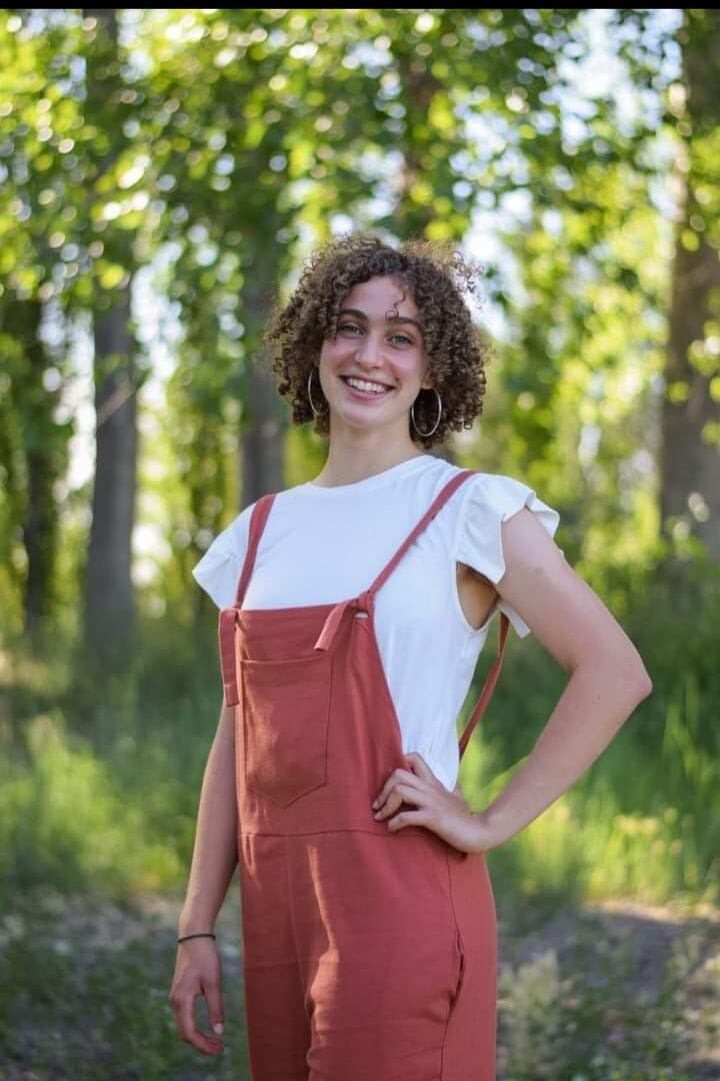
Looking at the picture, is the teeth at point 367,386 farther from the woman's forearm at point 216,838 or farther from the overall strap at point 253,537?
the woman's forearm at point 216,838

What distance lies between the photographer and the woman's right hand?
254 cm

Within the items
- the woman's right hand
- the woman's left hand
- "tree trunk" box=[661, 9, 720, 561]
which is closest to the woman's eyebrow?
the woman's left hand

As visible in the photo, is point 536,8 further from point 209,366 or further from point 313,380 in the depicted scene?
point 313,380

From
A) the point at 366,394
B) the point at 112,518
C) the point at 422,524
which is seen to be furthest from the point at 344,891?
the point at 112,518

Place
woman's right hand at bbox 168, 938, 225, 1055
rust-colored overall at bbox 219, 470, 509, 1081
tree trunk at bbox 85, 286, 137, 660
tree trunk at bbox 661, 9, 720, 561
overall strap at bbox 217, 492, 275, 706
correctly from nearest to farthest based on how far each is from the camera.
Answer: rust-colored overall at bbox 219, 470, 509, 1081 < overall strap at bbox 217, 492, 275, 706 < woman's right hand at bbox 168, 938, 225, 1055 < tree trunk at bbox 661, 9, 720, 561 < tree trunk at bbox 85, 286, 137, 660

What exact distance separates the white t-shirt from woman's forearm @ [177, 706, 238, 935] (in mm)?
295

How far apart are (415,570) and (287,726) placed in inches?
11.2

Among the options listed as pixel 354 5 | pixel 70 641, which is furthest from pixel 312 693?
pixel 70 641

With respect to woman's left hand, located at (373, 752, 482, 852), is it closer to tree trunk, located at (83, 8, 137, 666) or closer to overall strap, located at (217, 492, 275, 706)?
overall strap, located at (217, 492, 275, 706)

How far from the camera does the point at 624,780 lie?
685 centimetres

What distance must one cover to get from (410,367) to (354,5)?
11.4 feet

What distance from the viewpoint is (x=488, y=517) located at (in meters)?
2.27

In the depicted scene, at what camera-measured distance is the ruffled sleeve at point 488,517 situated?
226 centimetres

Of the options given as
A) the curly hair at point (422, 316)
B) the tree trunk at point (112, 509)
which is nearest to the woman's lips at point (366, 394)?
the curly hair at point (422, 316)
